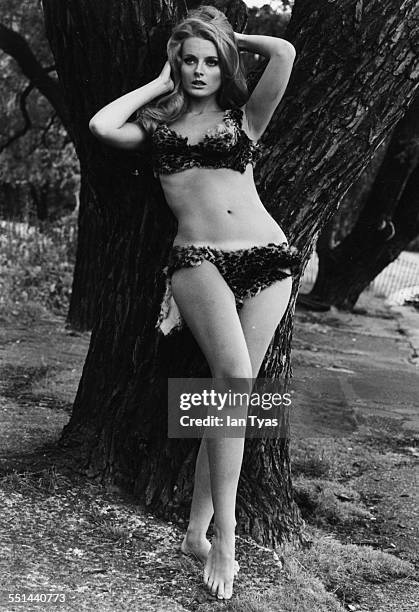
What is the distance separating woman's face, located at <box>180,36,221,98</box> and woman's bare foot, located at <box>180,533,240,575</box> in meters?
1.90

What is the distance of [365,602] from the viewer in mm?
3617

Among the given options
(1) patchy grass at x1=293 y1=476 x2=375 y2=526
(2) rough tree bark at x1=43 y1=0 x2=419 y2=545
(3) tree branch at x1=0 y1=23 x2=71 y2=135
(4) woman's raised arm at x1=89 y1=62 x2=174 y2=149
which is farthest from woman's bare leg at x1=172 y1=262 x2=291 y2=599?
(3) tree branch at x1=0 y1=23 x2=71 y2=135

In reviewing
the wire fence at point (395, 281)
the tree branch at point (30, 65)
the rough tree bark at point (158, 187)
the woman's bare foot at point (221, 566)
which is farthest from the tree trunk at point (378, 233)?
the woman's bare foot at point (221, 566)

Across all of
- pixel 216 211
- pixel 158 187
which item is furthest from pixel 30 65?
pixel 216 211

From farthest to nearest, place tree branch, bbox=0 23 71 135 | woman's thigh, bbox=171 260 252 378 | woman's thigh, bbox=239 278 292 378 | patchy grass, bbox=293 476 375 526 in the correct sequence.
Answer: tree branch, bbox=0 23 71 135 < patchy grass, bbox=293 476 375 526 < woman's thigh, bbox=239 278 292 378 < woman's thigh, bbox=171 260 252 378

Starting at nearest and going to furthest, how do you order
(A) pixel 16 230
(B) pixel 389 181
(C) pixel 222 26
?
1. (C) pixel 222 26
2. (B) pixel 389 181
3. (A) pixel 16 230

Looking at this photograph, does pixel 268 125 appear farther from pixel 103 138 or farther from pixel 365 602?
pixel 365 602

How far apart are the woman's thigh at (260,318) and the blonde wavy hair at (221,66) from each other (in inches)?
32.4

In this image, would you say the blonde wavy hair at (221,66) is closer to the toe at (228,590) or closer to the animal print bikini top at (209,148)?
the animal print bikini top at (209,148)

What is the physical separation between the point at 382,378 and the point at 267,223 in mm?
6201

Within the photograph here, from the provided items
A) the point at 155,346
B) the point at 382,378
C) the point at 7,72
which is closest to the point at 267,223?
the point at 155,346

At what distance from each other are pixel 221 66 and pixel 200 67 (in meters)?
0.09

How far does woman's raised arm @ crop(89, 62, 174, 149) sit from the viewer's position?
3.35 meters

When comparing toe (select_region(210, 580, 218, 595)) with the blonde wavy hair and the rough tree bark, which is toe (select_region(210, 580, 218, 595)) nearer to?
the rough tree bark
